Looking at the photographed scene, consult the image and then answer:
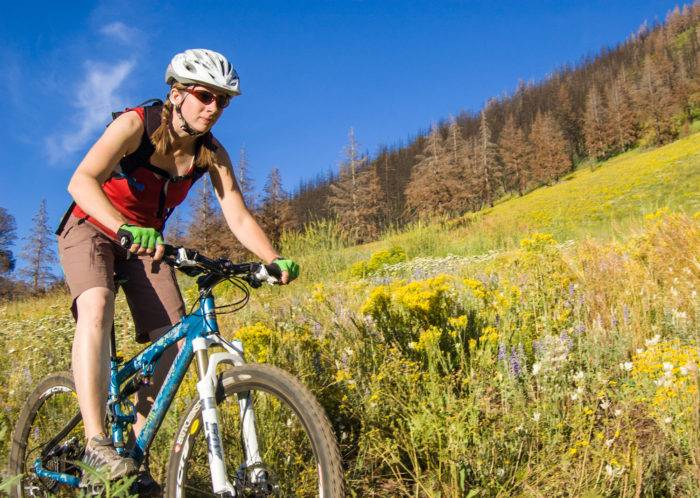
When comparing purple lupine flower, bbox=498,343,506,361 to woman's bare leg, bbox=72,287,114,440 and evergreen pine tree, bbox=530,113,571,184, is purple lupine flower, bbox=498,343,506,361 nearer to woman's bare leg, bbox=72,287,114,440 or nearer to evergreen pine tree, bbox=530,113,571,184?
woman's bare leg, bbox=72,287,114,440

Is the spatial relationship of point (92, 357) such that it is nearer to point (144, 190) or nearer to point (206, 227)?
point (144, 190)

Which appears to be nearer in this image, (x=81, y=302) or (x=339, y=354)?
(x=81, y=302)

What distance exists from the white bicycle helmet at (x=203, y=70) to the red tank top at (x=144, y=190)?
276 mm

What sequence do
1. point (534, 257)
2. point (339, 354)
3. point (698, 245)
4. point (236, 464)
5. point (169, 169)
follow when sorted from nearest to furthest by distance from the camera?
point (236, 464) < point (169, 169) < point (339, 354) < point (534, 257) < point (698, 245)

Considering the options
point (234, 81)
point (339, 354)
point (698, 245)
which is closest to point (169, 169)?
point (234, 81)

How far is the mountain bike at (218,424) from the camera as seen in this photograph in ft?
6.07

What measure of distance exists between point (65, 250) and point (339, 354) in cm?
168

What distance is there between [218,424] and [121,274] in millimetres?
1237

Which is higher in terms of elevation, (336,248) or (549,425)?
(336,248)

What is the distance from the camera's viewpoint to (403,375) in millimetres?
2658

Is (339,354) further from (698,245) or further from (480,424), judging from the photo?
(698,245)

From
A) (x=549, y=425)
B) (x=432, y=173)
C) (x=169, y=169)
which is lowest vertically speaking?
(x=549, y=425)

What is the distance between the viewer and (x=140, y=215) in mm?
2721

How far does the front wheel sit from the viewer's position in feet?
5.78
